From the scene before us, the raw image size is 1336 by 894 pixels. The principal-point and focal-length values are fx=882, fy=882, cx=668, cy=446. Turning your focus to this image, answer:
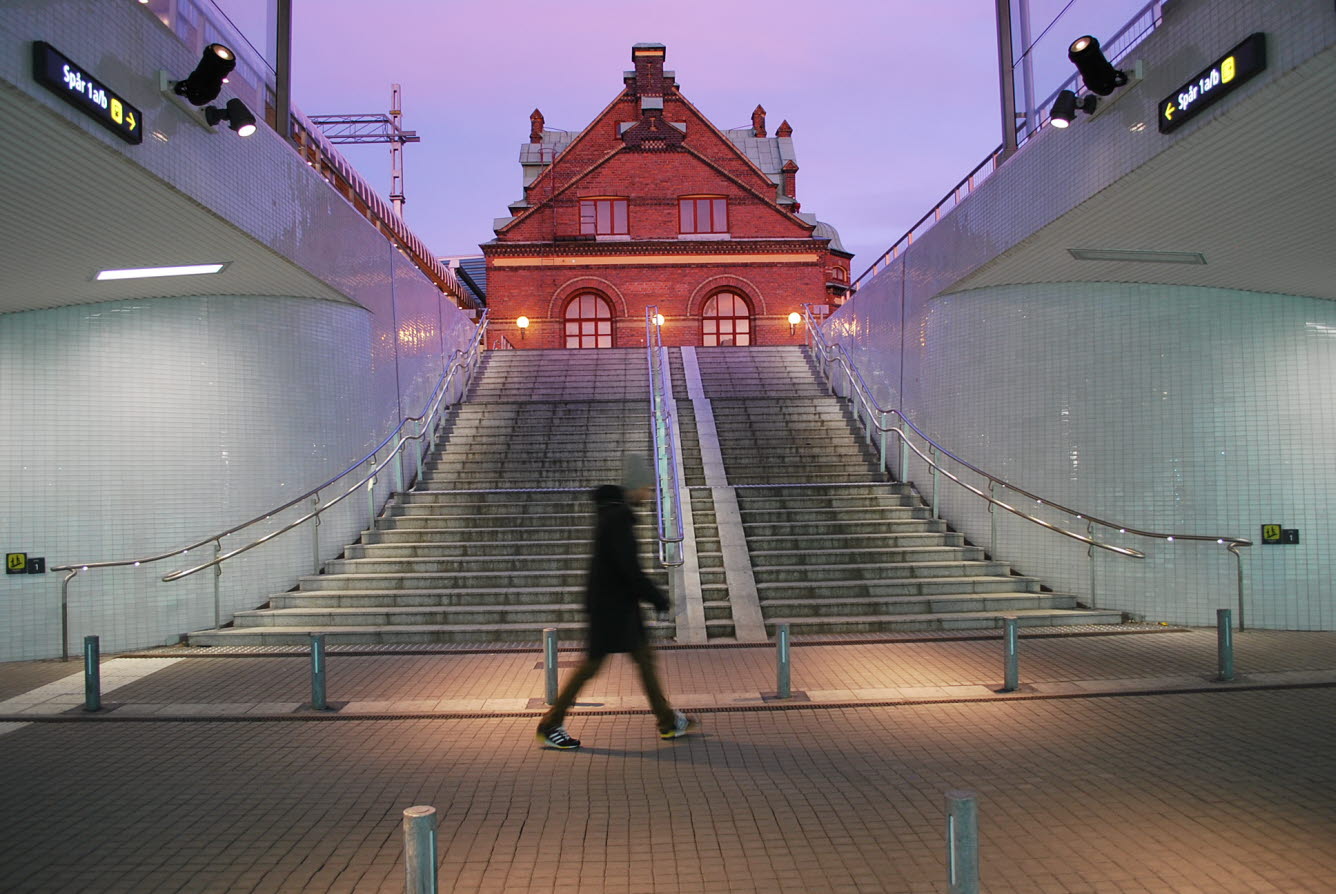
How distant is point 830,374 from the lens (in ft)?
58.2

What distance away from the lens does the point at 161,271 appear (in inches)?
336

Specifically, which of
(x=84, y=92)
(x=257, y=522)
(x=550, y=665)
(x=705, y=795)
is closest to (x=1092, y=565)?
(x=550, y=665)

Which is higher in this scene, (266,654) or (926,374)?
(926,374)

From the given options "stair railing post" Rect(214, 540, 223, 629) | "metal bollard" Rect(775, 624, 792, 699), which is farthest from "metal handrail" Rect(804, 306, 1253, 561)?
"stair railing post" Rect(214, 540, 223, 629)

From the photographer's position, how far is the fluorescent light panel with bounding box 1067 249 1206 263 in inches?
347

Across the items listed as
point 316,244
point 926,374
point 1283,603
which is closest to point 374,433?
point 316,244

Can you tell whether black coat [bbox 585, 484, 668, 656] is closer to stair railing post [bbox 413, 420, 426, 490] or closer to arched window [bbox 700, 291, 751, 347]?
stair railing post [bbox 413, 420, 426, 490]

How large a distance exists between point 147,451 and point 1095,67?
988 centimetres

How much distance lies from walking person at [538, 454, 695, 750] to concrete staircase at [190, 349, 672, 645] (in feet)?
10.4

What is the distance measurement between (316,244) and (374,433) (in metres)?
3.35

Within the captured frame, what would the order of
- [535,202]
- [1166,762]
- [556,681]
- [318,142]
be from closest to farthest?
[1166,762] < [556,681] < [318,142] < [535,202]

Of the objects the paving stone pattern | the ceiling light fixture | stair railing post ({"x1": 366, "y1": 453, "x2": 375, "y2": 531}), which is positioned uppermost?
the ceiling light fixture

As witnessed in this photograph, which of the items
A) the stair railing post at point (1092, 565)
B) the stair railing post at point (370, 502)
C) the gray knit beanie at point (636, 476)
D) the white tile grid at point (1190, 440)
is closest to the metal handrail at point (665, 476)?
the gray knit beanie at point (636, 476)

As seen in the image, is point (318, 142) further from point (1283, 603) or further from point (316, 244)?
point (1283, 603)
